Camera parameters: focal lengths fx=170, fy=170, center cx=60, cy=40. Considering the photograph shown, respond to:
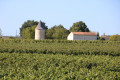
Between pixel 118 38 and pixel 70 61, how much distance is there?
53323 mm

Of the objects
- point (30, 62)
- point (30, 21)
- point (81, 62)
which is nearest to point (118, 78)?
point (81, 62)

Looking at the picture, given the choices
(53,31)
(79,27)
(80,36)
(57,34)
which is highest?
(79,27)

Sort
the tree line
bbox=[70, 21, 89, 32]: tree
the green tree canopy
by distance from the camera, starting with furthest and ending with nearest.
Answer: bbox=[70, 21, 89, 32]: tree < the green tree canopy < the tree line

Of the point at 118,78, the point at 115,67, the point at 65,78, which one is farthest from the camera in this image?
the point at 115,67

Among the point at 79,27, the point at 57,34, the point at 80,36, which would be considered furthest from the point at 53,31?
the point at 79,27

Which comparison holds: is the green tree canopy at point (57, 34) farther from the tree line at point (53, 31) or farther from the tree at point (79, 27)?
the tree at point (79, 27)

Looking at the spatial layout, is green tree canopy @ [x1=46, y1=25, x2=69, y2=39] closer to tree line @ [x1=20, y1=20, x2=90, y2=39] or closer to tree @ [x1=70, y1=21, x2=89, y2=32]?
tree line @ [x1=20, y1=20, x2=90, y2=39]

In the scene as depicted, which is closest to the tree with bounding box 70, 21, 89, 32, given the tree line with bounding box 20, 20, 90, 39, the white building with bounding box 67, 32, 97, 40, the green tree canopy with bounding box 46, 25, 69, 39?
the tree line with bounding box 20, 20, 90, 39

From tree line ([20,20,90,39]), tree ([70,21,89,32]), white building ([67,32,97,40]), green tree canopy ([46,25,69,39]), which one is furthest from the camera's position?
tree ([70,21,89,32])

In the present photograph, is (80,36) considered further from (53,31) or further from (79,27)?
(53,31)

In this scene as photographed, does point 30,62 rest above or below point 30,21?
below

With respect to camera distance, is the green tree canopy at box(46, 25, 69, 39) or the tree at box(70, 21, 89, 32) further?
the tree at box(70, 21, 89, 32)

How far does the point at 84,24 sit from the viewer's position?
7131 cm

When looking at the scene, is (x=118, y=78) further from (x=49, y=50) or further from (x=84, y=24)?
(x=84, y=24)
